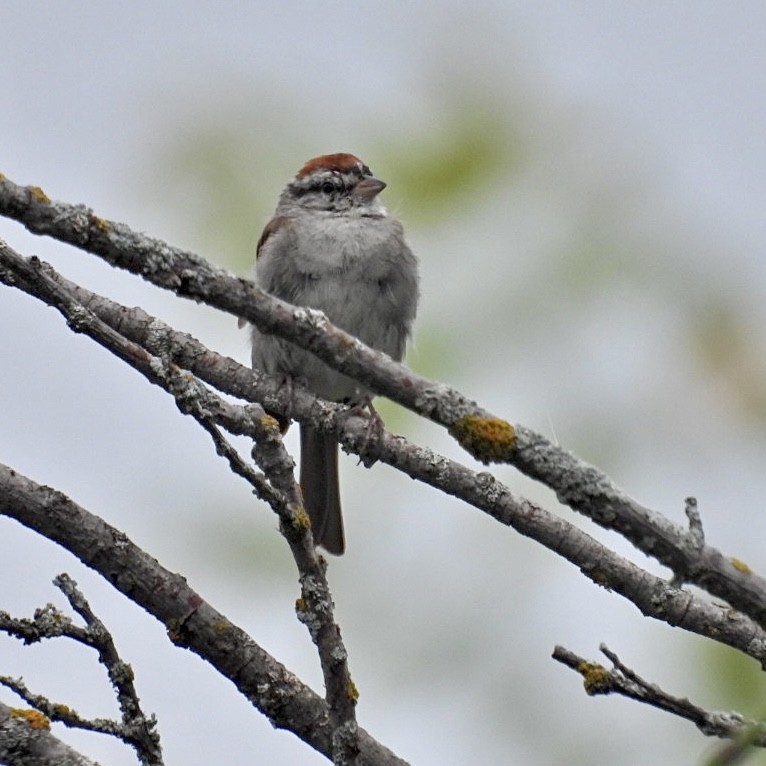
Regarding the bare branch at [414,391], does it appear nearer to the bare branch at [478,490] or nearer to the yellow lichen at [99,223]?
the yellow lichen at [99,223]

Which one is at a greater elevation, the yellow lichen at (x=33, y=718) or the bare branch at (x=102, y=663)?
the bare branch at (x=102, y=663)

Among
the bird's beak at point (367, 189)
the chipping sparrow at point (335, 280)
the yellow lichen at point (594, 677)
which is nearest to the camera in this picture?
the yellow lichen at point (594, 677)

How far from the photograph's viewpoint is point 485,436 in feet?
7.00

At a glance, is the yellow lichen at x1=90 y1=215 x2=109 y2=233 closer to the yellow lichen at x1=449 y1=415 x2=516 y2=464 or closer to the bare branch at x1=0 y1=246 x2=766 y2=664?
the bare branch at x1=0 y1=246 x2=766 y2=664

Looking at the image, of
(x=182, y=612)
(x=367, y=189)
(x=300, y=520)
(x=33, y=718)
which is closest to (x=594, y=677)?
(x=300, y=520)

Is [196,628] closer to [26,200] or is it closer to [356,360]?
[356,360]

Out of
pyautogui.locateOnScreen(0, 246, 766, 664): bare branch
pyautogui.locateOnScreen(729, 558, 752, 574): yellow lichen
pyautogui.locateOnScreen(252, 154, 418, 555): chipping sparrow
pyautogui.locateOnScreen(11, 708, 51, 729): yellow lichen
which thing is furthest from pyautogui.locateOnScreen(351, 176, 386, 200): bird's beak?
pyautogui.locateOnScreen(729, 558, 752, 574): yellow lichen

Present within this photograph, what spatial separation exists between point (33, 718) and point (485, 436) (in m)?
1.27

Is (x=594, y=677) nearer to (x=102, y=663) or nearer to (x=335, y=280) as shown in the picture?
(x=102, y=663)

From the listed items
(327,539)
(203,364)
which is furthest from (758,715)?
(327,539)

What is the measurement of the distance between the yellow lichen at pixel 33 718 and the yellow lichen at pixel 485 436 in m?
1.21

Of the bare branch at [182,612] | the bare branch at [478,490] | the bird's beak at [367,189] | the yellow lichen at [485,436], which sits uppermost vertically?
the bird's beak at [367,189]

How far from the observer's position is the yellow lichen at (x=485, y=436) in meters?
2.10

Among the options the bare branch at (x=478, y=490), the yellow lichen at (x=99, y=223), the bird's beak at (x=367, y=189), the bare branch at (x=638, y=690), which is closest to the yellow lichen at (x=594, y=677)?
the bare branch at (x=638, y=690)
